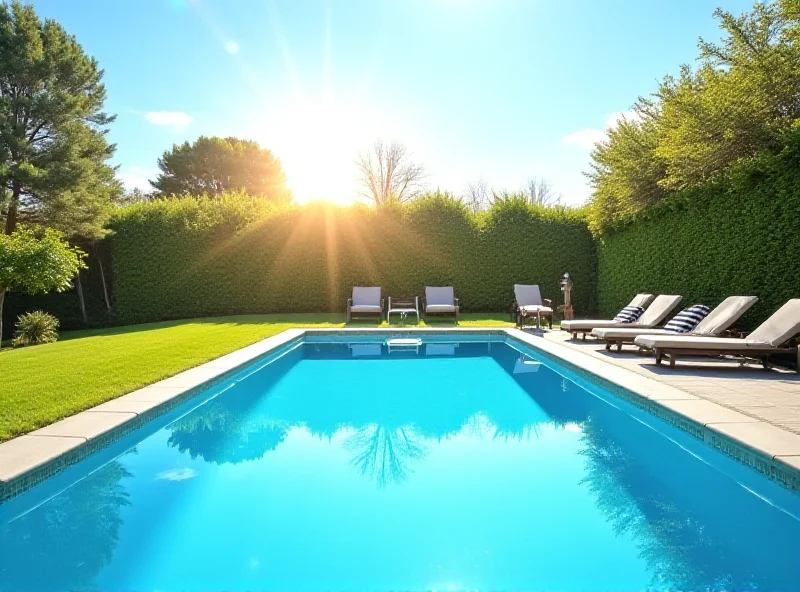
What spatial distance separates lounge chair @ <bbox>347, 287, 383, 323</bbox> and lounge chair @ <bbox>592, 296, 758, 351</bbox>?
19.7 feet

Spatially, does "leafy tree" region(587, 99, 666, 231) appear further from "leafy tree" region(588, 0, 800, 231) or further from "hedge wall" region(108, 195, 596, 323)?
"hedge wall" region(108, 195, 596, 323)

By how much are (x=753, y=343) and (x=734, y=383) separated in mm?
938

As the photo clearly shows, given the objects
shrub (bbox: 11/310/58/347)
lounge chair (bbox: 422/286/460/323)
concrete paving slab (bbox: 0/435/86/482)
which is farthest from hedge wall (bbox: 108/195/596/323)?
concrete paving slab (bbox: 0/435/86/482)

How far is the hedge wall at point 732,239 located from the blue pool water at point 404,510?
3.76 metres

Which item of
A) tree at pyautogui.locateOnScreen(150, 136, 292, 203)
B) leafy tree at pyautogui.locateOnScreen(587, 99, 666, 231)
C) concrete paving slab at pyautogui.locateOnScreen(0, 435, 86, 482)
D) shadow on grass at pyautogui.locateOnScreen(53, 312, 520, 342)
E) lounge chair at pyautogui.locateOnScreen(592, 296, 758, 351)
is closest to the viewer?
concrete paving slab at pyautogui.locateOnScreen(0, 435, 86, 482)

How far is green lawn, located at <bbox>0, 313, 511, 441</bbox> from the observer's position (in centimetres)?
399

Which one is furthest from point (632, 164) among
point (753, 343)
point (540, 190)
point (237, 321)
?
point (540, 190)

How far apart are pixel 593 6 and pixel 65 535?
33.6ft

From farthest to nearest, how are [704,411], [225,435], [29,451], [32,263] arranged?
1. [32,263]
2. [225,435]
3. [704,411]
4. [29,451]

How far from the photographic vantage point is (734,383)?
16.5 feet

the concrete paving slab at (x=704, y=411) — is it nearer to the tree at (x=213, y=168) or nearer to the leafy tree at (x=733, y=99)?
the leafy tree at (x=733, y=99)

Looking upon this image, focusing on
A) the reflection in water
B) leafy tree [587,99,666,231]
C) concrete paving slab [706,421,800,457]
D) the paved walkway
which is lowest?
the reflection in water

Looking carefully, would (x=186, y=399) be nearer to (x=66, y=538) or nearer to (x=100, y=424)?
(x=100, y=424)

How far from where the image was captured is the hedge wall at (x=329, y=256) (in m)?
13.8
